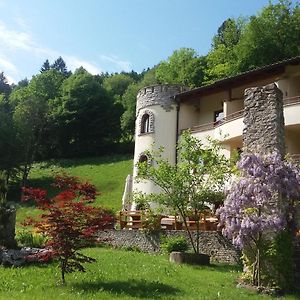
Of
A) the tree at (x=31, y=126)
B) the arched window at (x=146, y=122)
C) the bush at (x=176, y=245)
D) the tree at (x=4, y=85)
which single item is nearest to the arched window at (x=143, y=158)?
the arched window at (x=146, y=122)

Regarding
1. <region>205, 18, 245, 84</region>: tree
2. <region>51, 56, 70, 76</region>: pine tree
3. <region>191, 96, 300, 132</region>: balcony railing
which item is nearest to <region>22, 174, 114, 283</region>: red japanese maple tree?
<region>191, 96, 300, 132</region>: balcony railing

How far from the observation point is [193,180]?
66.3 feet

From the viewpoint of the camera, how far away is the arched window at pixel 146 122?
3212cm

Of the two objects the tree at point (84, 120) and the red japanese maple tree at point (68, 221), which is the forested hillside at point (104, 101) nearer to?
the tree at point (84, 120)

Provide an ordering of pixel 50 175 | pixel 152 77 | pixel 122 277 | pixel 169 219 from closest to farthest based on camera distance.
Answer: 1. pixel 122 277
2. pixel 169 219
3. pixel 50 175
4. pixel 152 77

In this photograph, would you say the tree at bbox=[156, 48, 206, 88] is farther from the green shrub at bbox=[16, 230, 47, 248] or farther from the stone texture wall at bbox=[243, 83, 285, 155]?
the stone texture wall at bbox=[243, 83, 285, 155]

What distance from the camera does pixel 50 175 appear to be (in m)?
50.6

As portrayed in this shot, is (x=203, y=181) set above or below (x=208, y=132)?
below

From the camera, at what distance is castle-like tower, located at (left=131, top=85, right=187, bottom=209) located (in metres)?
31.5

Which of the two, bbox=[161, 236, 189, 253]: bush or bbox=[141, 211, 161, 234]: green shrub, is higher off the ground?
bbox=[141, 211, 161, 234]: green shrub

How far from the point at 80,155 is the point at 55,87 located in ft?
70.3

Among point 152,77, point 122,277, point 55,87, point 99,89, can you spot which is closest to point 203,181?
point 122,277

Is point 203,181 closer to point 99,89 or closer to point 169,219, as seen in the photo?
point 169,219

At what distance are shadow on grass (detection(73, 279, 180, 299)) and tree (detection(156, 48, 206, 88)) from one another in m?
45.5
